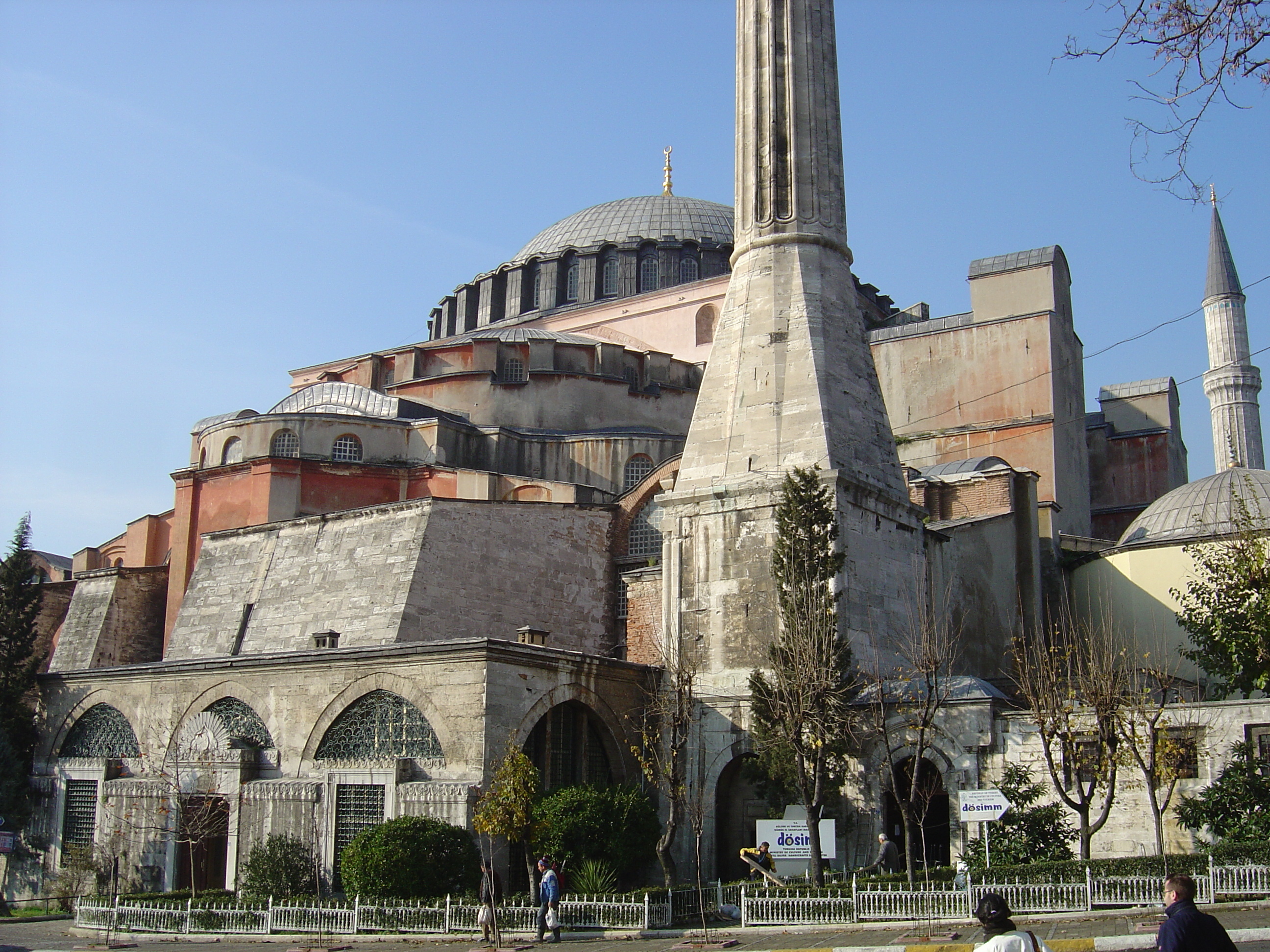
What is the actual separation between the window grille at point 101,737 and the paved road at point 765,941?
4427 mm

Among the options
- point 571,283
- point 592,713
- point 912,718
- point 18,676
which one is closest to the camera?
point 912,718

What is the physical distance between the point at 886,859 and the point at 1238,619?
568 cm

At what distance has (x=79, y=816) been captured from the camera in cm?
2011

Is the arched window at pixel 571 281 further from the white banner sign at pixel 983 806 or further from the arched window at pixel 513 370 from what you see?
the white banner sign at pixel 983 806

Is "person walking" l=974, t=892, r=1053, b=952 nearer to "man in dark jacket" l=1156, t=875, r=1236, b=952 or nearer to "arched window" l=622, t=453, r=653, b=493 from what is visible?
"man in dark jacket" l=1156, t=875, r=1236, b=952

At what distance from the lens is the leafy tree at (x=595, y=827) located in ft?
51.8

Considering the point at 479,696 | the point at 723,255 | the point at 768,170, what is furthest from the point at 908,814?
the point at 723,255

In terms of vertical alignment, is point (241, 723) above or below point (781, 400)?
→ below

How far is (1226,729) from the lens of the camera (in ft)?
49.3

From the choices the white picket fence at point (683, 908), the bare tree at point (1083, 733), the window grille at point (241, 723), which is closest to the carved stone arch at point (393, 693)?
the window grille at point (241, 723)

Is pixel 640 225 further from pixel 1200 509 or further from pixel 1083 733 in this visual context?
pixel 1083 733

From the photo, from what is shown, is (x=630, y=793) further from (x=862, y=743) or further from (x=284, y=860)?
(x=284, y=860)

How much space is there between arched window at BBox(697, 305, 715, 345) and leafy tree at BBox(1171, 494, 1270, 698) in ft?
59.6

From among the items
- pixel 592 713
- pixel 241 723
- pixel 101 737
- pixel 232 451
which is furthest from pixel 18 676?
pixel 592 713
